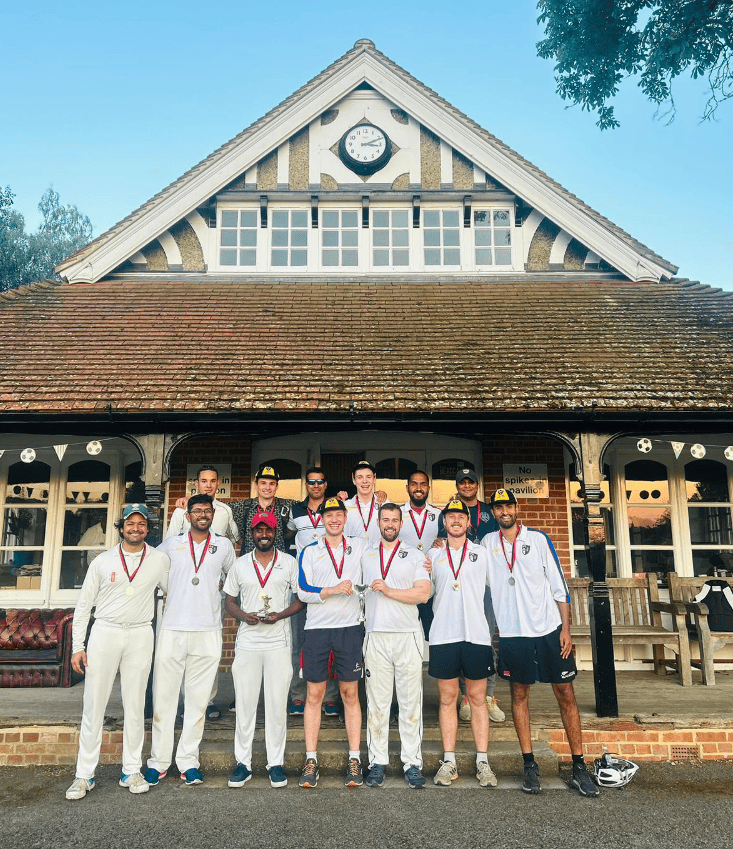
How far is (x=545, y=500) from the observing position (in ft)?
28.4

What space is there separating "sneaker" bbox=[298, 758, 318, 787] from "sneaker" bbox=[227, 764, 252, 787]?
0.41 m

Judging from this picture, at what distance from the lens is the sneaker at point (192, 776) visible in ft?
16.2

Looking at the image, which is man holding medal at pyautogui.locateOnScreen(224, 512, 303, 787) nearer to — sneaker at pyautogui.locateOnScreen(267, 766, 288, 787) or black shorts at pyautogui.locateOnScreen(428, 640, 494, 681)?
sneaker at pyautogui.locateOnScreen(267, 766, 288, 787)

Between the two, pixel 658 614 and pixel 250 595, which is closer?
pixel 250 595

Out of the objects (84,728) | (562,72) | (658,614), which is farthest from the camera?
(562,72)

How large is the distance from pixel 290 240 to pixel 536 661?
770cm

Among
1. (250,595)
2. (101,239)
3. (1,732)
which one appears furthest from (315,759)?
(101,239)

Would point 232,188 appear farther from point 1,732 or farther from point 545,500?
point 1,732

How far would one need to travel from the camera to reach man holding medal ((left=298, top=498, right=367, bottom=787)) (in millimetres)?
4949

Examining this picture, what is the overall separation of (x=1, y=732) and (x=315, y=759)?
2741mm

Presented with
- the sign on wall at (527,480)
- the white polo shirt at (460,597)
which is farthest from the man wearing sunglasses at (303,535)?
the sign on wall at (527,480)

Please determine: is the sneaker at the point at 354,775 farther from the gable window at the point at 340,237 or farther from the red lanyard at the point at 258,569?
the gable window at the point at 340,237

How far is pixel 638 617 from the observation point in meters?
7.84

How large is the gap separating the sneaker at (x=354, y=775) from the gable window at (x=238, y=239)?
766 cm
